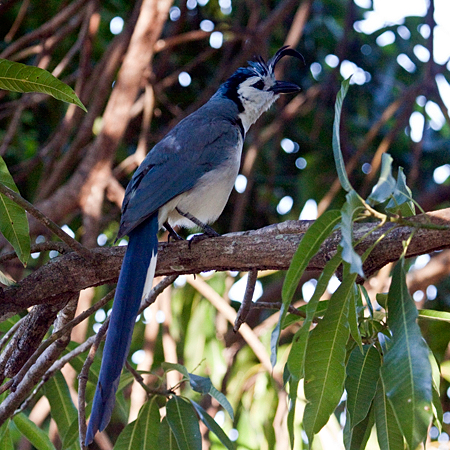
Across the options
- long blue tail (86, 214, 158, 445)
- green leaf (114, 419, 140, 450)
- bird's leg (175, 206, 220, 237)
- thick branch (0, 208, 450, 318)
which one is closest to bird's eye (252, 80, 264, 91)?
bird's leg (175, 206, 220, 237)

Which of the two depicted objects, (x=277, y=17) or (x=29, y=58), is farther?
(x=29, y=58)

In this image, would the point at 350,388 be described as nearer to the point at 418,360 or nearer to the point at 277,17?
the point at 418,360

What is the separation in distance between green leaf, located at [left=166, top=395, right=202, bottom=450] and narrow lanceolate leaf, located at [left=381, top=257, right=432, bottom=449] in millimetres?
951

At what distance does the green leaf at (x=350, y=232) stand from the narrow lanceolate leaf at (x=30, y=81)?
0.96 metres

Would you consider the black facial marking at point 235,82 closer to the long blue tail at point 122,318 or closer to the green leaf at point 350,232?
the long blue tail at point 122,318

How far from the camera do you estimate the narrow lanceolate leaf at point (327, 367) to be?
4.85 feet

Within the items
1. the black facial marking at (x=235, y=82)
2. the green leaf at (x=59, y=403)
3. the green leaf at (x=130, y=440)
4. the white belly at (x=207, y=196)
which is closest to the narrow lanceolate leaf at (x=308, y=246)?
the green leaf at (x=130, y=440)

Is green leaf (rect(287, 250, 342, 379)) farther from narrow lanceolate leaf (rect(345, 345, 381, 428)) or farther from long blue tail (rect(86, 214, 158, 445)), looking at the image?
long blue tail (rect(86, 214, 158, 445))

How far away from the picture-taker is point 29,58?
5.79 metres

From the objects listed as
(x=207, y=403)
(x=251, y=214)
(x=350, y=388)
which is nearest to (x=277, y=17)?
(x=251, y=214)

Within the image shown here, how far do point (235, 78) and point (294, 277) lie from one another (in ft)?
9.19

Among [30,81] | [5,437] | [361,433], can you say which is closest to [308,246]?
[361,433]

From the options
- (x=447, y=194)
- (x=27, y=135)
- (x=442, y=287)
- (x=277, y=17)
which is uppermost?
(x=277, y=17)

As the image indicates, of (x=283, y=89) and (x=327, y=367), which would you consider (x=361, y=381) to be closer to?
(x=327, y=367)
